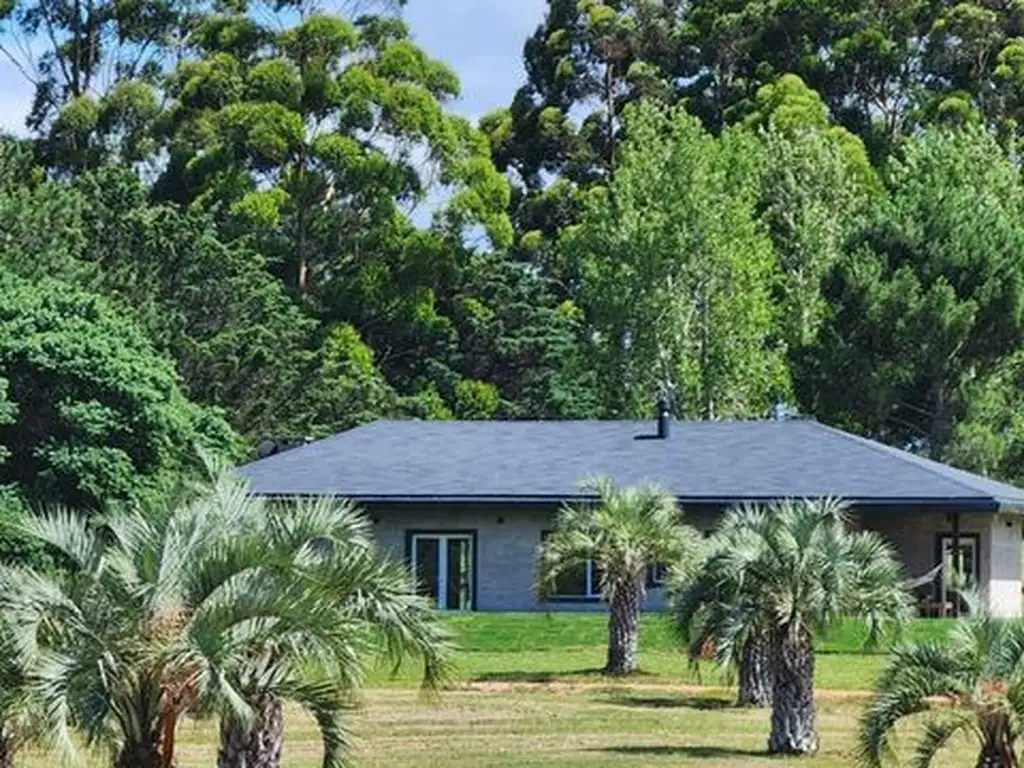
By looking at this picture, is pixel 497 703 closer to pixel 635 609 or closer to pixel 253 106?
pixel 635 609

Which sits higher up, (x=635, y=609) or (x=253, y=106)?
(x=253, y=106)

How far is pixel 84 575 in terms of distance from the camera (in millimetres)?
15703

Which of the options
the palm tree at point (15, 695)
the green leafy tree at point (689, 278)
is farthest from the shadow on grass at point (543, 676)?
the green leafy tree at point (689, 278)

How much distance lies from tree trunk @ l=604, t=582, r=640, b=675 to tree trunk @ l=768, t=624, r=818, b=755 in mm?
8966

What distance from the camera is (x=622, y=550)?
30531 millimetres

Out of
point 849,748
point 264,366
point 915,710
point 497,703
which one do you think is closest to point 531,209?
point 264,366

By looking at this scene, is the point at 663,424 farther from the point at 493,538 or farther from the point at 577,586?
the point at 493,538

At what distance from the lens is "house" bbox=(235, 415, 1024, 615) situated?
40.1 meters

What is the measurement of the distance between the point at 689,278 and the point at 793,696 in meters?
33.0

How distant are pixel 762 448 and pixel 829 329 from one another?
29.1 feet

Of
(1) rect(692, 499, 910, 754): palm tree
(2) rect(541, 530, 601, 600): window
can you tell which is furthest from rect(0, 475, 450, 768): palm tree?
(2) rect(541, 530, 601, 600): window

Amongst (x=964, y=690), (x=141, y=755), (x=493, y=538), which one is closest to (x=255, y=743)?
(x=141, y=755)

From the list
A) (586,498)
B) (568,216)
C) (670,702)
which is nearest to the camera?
(670,702)

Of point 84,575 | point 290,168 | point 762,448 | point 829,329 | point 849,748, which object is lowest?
point 849,748
